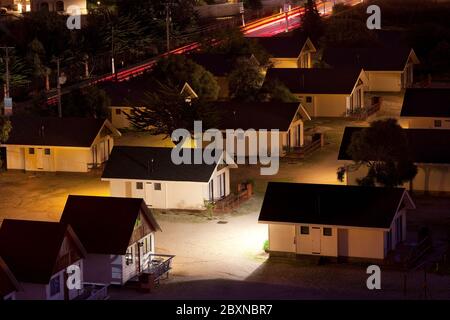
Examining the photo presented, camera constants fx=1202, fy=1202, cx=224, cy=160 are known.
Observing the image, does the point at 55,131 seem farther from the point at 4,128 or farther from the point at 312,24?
the point at 312,24

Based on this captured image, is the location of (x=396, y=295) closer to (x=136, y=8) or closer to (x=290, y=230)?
(x=290, y=230)

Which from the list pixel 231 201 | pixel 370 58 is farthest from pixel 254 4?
pixel 231 201

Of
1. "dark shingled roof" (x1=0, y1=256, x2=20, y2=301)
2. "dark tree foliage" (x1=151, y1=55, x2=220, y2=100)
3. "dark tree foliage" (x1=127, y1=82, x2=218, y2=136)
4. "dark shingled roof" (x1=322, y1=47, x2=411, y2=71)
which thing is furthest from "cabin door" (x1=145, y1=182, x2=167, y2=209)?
"dark shingled roof" (x1=322, y1=47, x2=411, y2=71)

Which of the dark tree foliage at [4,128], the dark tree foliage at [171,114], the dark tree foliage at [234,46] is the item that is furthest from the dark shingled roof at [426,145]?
the dark tree foliage at [234,46]

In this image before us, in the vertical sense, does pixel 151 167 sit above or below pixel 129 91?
below

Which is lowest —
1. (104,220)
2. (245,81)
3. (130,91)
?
(104,220)

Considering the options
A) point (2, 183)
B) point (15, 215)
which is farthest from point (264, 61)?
point (15, 215)

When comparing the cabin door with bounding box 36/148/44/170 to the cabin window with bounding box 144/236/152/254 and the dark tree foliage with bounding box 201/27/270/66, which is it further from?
the dark tree foliage with bounding box 201/27/270/66
